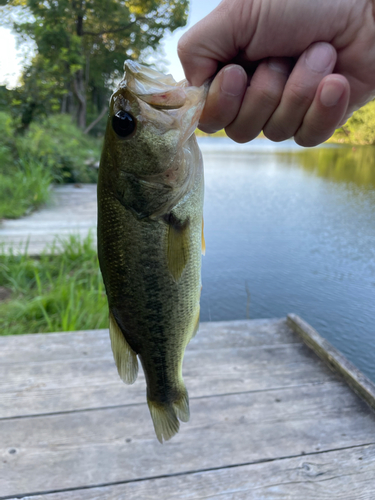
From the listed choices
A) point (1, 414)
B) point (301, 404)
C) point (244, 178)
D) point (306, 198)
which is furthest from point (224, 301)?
point (244, 178)

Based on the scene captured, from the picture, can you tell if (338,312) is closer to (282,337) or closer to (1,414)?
(282,337)

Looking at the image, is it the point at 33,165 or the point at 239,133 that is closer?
the point at 239,133

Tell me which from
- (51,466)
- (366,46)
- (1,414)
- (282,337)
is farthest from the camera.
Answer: (282,337)

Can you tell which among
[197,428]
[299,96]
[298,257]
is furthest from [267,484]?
[298,257]

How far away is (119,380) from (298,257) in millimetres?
4203

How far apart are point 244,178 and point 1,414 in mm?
10941

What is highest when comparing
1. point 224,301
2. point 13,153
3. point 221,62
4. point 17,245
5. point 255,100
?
point 221,62

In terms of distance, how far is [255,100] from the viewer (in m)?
1.21

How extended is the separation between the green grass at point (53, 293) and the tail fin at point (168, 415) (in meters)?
2.02

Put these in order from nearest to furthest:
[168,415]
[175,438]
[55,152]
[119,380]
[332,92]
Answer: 1. [332,92]
2. [168,415]
3. [175,438]
4. [119,380]
5. [55,152]

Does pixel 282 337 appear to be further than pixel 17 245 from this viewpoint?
No

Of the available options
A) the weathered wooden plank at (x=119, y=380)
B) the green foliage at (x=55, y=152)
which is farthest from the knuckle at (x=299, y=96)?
the green foliage at (x=55, y=152)

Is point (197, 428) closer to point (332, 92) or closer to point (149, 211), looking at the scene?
point (149, 211)

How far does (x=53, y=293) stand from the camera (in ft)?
11.2
